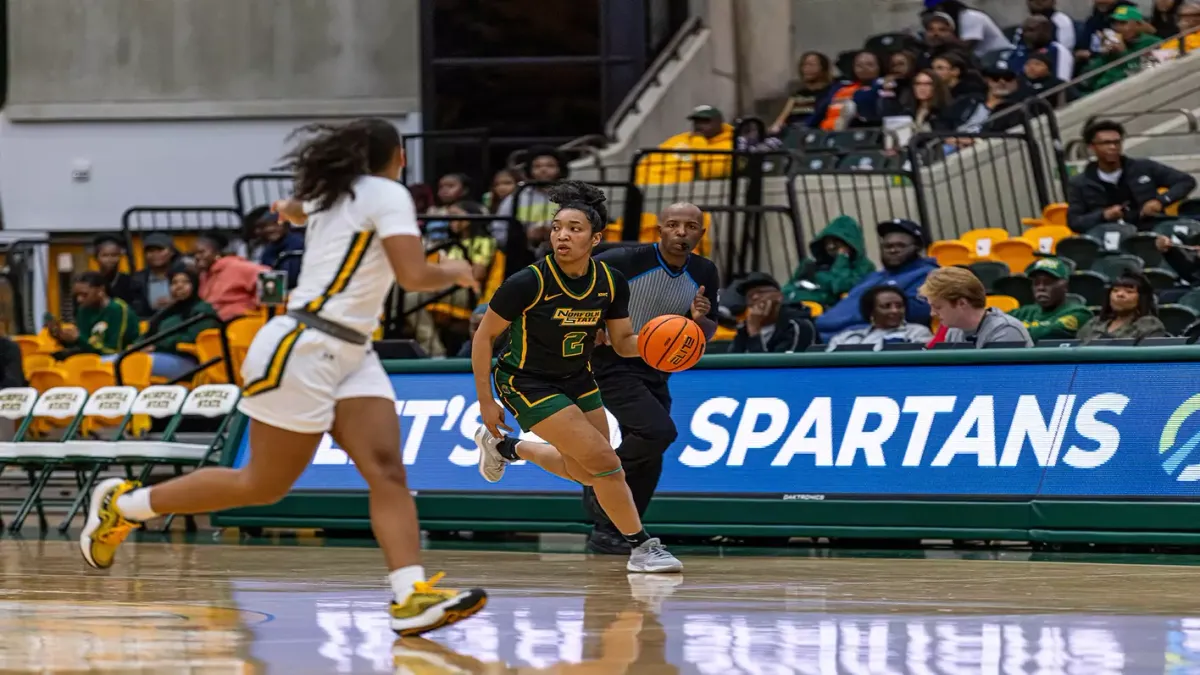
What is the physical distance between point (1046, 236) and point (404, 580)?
10627 millimetres

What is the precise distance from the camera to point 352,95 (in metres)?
22.7

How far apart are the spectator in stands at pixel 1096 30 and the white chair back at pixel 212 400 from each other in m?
10.1

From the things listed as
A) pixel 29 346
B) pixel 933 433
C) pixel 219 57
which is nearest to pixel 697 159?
pixel 29 346

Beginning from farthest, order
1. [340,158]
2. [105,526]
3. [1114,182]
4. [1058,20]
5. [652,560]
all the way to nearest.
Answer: [1058,20] → [1114,182] → [652,560] → [105,526] → [340,158]

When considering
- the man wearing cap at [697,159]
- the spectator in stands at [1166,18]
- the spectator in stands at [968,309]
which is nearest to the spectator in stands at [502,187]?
the man wearing cap at [697,159]

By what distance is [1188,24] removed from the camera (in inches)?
748

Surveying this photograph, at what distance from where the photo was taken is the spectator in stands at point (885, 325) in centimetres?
1276

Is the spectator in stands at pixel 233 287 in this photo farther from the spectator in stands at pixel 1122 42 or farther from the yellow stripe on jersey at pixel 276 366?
the yellow stripe on jersey at pixel 276 366

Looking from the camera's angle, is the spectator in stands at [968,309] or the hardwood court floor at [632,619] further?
the spectator in stands at [968,309]

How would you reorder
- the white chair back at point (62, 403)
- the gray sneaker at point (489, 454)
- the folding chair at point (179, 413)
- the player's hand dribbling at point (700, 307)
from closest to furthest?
the gray sneaker at point (489, 454) → the player's hand dribbling at point (700, 307) → the folding chair at point (179, 413) → the white chair back at point (62, 403)

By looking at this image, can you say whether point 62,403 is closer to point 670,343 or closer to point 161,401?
point 161,401

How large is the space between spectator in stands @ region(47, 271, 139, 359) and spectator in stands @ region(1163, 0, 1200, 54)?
1066 cm

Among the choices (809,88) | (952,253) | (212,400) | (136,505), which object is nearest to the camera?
(136,505)

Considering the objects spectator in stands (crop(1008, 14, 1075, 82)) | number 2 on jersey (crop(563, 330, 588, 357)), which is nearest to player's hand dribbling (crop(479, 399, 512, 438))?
number 2 on jersey (crop(563, 330, 588, 357))
